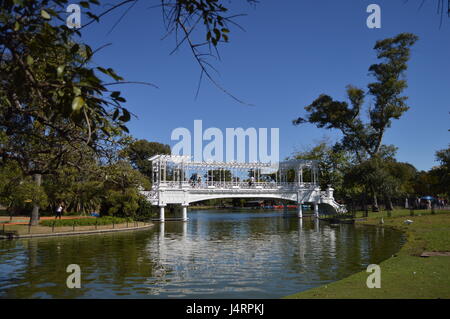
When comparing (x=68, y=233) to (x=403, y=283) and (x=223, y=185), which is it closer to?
(x=223, y=185)

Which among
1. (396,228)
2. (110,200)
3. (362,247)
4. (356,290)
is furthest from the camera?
(110,200)

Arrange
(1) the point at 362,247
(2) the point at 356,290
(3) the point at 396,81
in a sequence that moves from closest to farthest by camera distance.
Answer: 1. (2) the point at 356,290
2. (1) the point at 362,247
3. (3) the point at 396,81

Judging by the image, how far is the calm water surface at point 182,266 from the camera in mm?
11102

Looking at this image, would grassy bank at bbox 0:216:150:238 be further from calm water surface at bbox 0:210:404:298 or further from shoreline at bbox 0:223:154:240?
calm water surface at bbox 0:210:404:298

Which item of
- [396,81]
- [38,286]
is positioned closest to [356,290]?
[38,286]

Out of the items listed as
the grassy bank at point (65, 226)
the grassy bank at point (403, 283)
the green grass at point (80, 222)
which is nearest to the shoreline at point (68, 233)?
the grassy bank at point (65, 226)

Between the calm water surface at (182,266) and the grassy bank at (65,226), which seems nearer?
the calm water surface at (182,266)

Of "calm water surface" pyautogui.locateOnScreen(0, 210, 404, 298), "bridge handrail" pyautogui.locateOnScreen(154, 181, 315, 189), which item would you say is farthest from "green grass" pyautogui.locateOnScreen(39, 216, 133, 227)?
"bridge handrail" pyautogui.locateOnScreen(154, 181, 315, 189)

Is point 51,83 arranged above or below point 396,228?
above

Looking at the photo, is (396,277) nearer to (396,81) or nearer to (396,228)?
A: (396,228)

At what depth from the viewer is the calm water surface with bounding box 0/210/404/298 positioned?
11102 mm

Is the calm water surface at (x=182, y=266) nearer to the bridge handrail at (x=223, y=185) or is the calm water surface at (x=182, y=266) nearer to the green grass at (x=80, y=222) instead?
the green grass at (x=80, y=222)
